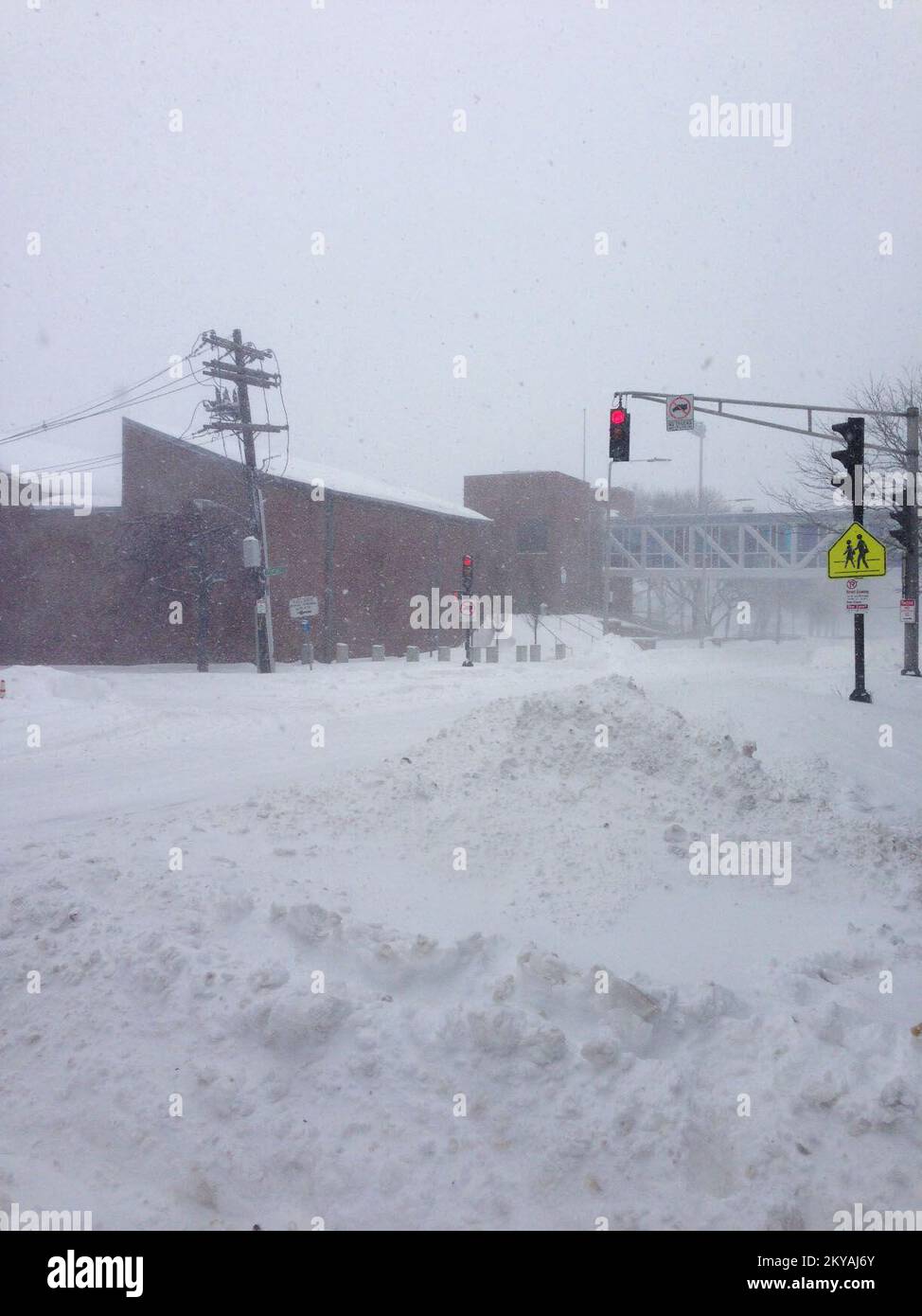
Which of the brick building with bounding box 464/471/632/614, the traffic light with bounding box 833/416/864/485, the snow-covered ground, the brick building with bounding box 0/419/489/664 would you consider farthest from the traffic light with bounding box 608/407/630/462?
the brick building with bounding box 464/471/632/614

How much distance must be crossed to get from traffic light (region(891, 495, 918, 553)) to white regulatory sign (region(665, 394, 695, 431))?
652cm

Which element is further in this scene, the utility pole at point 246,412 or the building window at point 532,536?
the building window at point 532,536

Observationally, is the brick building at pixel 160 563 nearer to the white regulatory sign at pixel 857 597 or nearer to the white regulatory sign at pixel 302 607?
the white regulatory sign at pixel 302 607

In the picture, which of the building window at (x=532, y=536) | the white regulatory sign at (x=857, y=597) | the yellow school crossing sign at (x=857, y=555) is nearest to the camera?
the yellow school crossing sign at (x=857, y=555)

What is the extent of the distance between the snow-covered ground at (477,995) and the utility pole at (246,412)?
17.2 meters

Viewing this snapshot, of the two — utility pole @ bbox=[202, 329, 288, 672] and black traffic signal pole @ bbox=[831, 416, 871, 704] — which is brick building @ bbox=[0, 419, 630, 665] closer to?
utility pole @ bbox=[202, 329, 288, 672]

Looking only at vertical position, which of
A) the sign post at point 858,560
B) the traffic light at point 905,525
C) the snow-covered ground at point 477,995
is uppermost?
the traffic light at point 905,525

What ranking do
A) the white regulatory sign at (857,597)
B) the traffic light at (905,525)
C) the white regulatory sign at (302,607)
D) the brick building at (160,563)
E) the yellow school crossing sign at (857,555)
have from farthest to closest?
the brick building at (160,563)
the white regulatory sign at (302,607)
the traffic light at (905,525)
the white regulatory sign at (857,597)
the yellow school crossing sign at (857,555)

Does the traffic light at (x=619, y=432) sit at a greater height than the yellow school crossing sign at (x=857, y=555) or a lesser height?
greater

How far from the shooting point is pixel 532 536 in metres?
51.5

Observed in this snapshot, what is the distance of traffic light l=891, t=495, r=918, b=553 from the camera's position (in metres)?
21.2

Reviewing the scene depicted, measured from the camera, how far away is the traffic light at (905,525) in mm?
21172

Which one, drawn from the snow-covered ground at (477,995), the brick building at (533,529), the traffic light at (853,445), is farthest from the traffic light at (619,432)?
the brick building at (533,529)
